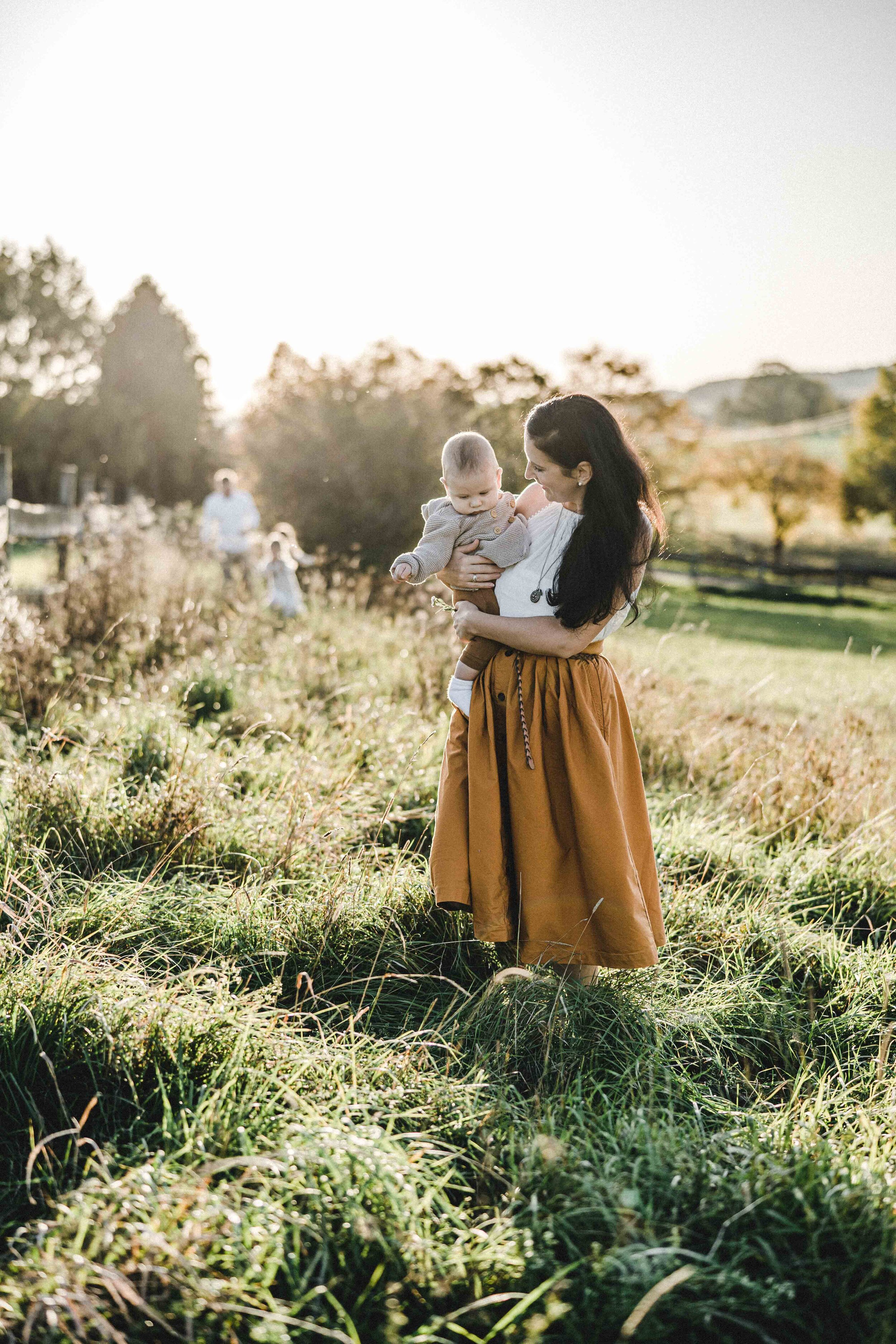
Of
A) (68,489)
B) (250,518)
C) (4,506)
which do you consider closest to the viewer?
(4,506)

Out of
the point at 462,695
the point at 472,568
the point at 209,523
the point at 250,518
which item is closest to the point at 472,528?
the point at 472,568

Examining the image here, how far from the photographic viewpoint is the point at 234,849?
347 centimetres

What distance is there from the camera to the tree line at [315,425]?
574 inches

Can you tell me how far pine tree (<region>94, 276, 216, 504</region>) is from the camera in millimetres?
33469

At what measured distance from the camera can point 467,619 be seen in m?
2.67

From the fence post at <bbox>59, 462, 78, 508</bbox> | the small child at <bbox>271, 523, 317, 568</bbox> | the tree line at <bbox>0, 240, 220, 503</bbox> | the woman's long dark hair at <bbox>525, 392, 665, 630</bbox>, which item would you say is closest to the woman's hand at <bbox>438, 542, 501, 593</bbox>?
the woman's long dark hair at <bbox>525, 392, 665, 630</bbox>

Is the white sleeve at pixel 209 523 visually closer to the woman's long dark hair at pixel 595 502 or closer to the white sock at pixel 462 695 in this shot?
the white sock at pixel 462 695

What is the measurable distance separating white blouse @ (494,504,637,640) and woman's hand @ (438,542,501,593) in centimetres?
5

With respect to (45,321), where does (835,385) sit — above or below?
above

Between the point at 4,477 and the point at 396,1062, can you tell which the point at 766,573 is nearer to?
the point at 4,477

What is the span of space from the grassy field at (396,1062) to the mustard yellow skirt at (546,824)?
7.9 inches

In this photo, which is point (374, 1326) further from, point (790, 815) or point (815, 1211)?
point (790, 815)

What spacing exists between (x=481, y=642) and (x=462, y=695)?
18 cm

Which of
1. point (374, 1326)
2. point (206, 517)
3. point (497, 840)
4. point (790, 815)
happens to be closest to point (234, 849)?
point (497, 840)
